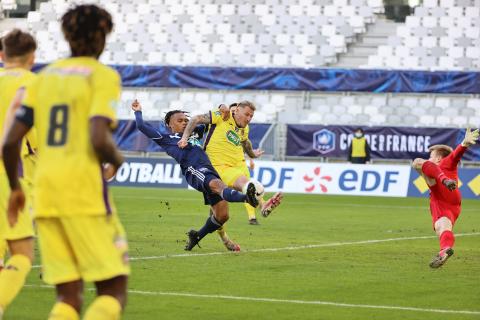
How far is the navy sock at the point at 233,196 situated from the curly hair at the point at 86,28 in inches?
345

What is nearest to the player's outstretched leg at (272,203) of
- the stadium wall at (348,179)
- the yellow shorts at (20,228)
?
the yellow shorts at (20,228)

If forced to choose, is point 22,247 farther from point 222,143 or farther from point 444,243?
point 222,143

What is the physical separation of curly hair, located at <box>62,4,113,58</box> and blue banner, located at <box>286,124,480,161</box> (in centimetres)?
2985

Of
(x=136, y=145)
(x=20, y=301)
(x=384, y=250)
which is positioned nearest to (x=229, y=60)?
(x=136, y=145)

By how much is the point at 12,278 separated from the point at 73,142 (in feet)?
7.05

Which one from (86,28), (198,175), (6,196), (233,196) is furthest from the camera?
(198,175)

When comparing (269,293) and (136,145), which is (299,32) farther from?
(269,293)

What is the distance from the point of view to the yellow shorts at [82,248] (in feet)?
20.6

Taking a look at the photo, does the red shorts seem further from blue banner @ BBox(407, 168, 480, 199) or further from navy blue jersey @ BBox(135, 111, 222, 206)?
blue banner @ BBox(407, 168, 480, 199)

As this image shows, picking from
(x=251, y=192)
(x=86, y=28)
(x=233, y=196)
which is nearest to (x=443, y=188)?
(x=251, y=192)

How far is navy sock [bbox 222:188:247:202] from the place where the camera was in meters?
15.2

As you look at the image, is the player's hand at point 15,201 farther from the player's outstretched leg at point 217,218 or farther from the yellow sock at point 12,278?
the player's outstretched leg at point 217,218

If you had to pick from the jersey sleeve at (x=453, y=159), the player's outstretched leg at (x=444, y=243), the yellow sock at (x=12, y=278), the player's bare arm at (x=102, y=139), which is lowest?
the player's outstretched leg at (x=444, y=243)

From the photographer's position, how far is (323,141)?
121 ft
